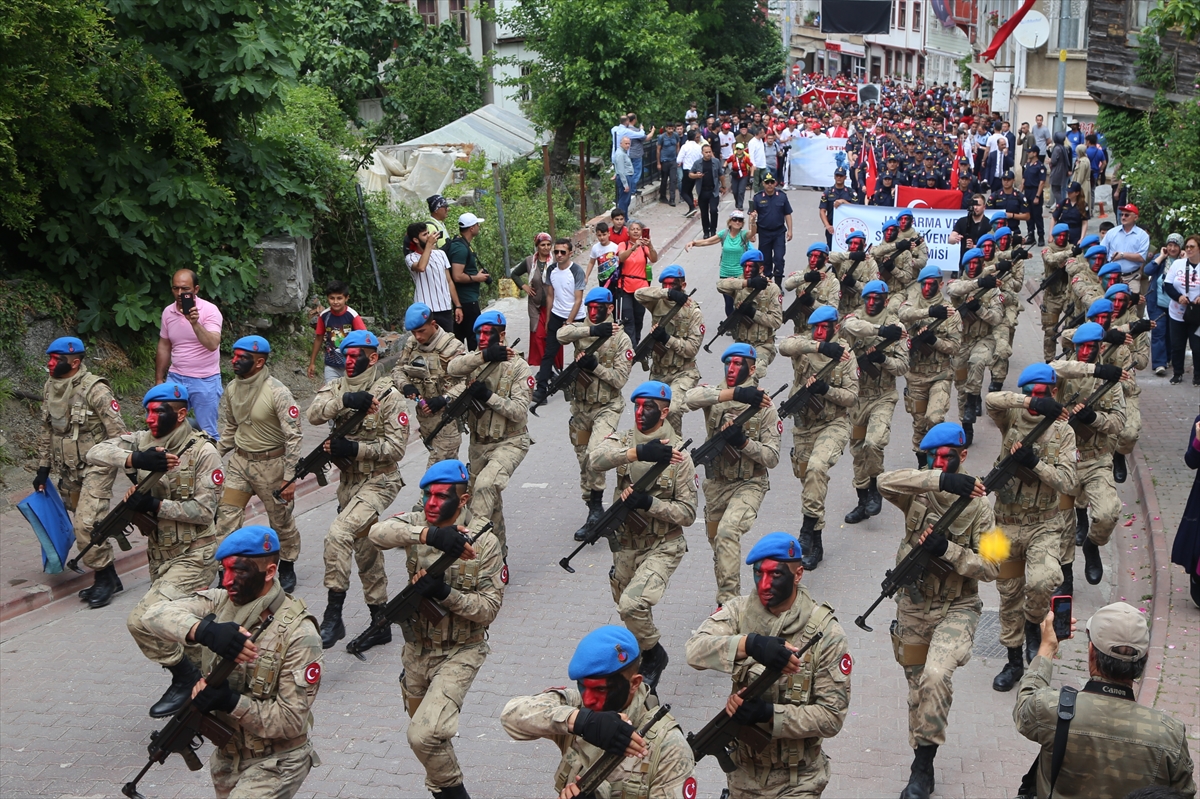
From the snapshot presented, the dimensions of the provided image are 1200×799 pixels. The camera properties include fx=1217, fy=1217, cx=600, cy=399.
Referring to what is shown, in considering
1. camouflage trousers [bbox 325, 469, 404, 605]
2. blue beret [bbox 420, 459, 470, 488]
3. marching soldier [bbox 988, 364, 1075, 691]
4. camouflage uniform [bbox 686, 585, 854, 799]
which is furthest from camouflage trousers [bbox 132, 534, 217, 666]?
marching soldier [bbox 988, 364, 1075, 691]

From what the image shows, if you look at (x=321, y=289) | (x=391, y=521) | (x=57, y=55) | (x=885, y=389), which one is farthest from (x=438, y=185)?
(x=391, y=521)

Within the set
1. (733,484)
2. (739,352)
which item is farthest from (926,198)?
(733,484)

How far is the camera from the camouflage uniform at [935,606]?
6.66m

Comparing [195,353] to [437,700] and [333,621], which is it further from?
[437,700]

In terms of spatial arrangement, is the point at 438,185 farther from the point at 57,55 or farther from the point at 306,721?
the point at 306,721

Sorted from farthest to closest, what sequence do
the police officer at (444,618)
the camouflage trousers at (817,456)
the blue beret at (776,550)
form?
the camouflage trousers at (817,456) → the police officer at (444,618) → the blue beret at (776,550)

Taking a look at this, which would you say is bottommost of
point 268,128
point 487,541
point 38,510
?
point 38,510

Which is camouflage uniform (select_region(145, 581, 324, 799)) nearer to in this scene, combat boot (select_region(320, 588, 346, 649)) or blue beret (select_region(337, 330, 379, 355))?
combat boot (select_region(320, 588, 346, 649))

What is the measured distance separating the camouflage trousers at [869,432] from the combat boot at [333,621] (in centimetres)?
486

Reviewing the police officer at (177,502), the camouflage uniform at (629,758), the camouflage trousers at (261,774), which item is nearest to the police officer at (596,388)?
the police officer at (177,502)

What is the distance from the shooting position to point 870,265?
1504 cm

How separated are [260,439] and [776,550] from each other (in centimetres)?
498

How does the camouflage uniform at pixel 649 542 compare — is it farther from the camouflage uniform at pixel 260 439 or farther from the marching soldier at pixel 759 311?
the marching soldier at pixel 759 311

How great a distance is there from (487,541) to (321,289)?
10518mm
